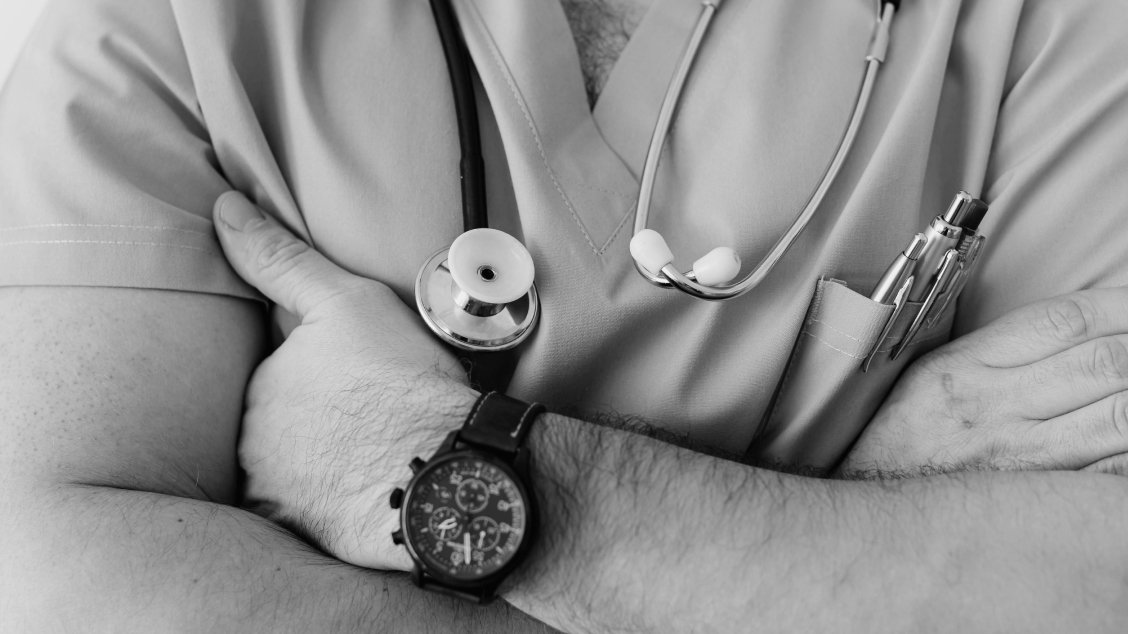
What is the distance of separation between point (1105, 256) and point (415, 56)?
3.46 feet

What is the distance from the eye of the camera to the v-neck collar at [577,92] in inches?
43.6

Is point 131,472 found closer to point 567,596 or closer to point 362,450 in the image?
point 362,450

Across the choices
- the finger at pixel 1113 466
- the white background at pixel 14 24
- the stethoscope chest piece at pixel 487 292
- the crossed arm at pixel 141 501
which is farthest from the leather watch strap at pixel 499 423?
A: the white background at pixel 14 24

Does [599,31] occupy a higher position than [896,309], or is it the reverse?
[599,31]

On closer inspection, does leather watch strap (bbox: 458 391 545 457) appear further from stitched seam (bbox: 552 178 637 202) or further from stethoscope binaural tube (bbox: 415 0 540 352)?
stitched seam (bbox: 552 178 637 202)

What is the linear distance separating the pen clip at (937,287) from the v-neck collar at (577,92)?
0.42 m

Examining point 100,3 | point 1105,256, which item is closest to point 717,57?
point 1105,256

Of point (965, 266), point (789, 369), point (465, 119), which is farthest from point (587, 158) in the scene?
point (965, 266)

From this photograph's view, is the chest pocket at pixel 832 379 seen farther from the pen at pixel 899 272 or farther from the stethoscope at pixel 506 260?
the stethoscope at pixel 506 260

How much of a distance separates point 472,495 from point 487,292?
263mm

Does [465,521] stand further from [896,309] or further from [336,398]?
[896,309]

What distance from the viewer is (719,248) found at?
961mm

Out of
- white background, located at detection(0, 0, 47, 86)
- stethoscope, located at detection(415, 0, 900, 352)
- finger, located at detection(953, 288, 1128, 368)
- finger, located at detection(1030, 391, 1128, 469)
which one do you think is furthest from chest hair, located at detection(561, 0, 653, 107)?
white background, located at detection(0, 0, 47, 86)

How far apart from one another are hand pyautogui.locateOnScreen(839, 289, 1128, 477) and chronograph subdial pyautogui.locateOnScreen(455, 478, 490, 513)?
21.3 inches
